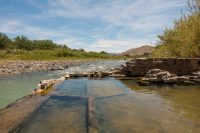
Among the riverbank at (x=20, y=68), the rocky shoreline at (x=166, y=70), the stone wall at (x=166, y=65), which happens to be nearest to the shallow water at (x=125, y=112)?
the rocky shoreline at (x=166, y=70)

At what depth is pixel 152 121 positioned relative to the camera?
736 cm

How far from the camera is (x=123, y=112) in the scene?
8.35m

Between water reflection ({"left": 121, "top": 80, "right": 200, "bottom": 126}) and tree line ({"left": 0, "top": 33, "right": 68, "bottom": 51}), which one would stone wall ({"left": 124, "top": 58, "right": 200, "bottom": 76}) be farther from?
tree line ({"left": 0, "top": 33, "right": 68, "bottom": 51})

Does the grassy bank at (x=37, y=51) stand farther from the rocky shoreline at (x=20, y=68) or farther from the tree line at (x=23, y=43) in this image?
the rocky shoreline at (x=20, y=68)

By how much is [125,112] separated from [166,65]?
31.0 ft

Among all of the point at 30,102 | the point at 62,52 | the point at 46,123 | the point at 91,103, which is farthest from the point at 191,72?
the point at 62,52

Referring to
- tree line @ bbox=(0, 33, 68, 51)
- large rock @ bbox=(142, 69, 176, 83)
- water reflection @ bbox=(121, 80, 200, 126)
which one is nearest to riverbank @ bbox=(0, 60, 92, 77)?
large rock @ bbox=(142, 69, 176, 83)

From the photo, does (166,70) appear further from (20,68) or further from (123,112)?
(20,68)

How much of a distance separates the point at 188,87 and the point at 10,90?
10353 millimetres

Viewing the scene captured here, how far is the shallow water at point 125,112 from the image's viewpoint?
679 cm

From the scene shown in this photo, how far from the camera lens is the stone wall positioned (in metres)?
16.3

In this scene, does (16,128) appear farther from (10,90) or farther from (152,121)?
(10,90)

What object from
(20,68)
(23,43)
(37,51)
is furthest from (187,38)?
(23,43)

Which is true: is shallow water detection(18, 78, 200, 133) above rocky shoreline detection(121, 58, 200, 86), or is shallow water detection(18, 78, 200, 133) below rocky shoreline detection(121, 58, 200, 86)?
below
